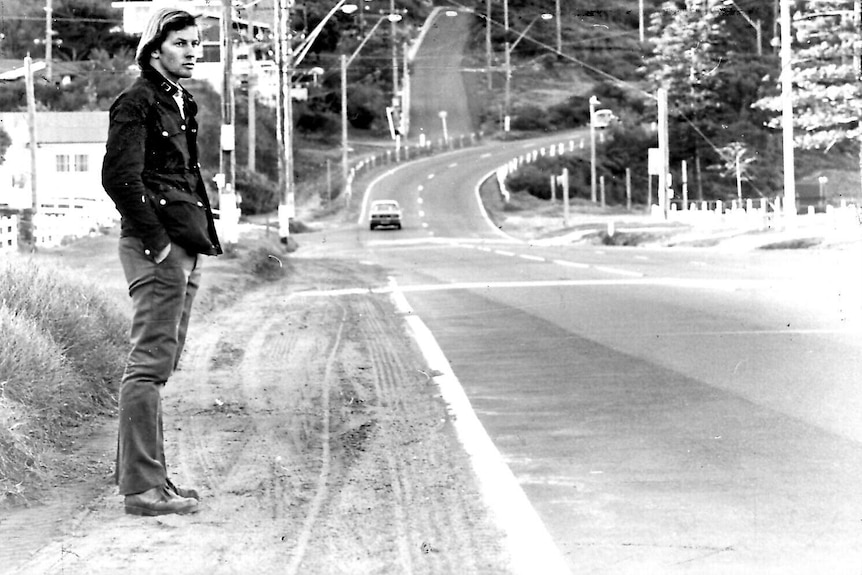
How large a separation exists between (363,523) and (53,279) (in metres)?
6.40

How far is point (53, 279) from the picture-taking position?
11719 millimetres

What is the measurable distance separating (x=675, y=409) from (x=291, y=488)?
301 centimetres

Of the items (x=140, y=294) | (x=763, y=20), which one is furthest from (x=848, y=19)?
(x=140, y=294)

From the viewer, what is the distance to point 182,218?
6.47m

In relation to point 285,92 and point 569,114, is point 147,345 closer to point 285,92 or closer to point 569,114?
point 285,92

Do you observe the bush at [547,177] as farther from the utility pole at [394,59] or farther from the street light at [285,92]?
the street light at [285,92]

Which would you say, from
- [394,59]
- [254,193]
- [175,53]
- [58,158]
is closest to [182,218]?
[175,53]

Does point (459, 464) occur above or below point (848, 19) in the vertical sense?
below

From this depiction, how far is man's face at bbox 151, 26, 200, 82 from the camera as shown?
6578 millimetres

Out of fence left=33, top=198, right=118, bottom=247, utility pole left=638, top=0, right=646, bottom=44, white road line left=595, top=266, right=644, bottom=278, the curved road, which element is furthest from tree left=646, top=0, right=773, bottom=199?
the curved road

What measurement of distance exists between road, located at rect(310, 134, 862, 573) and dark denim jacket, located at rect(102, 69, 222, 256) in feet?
6.80

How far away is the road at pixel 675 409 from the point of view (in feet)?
18.9

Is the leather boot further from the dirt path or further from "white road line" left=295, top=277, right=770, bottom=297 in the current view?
"white road line" left=295, top=277, right=770, bottom=297

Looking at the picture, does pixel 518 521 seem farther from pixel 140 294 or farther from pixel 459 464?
pixel 140 294
